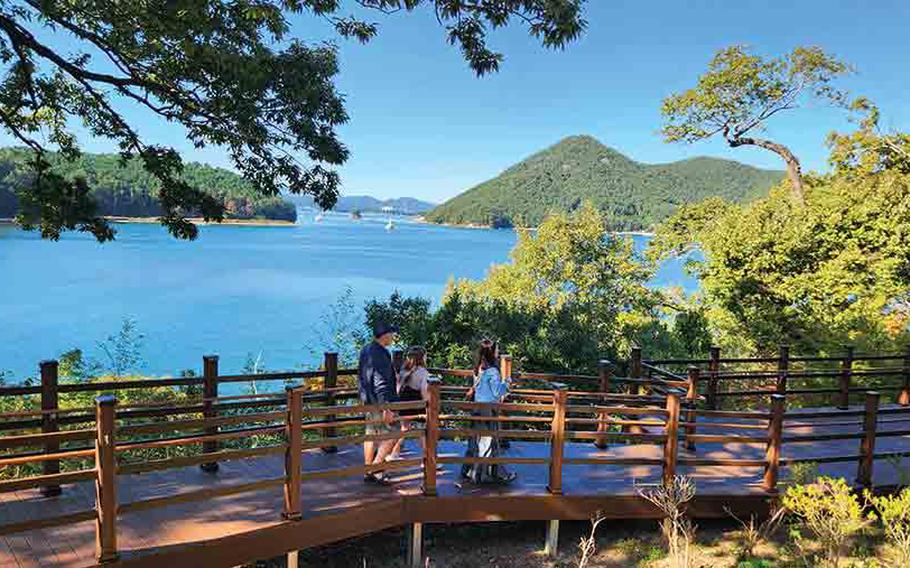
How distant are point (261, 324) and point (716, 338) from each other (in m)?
22.8

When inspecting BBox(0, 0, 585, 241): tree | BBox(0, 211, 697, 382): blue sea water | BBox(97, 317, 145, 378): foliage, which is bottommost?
BBox(0, 211, 697, 382): blue sea water

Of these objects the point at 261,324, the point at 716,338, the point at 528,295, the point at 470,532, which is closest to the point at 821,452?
the point at 470,532

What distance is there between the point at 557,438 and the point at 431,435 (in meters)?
1.14

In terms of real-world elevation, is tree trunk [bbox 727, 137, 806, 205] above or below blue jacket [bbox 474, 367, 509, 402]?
above

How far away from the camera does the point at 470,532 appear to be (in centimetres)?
617

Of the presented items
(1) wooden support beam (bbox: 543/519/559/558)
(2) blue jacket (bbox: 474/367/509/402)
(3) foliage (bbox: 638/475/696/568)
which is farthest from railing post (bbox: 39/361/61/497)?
(3) foliage (bbox: 638/475/696/568)

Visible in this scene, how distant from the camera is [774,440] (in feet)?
19.2

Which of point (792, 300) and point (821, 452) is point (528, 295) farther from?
point (821, 452)

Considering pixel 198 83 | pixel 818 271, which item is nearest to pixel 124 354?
pixel 198 83

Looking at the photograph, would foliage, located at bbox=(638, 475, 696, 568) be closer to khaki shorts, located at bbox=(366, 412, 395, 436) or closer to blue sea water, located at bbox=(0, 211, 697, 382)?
khaki shorts, located at bbox=(366, 412, 395, 436)

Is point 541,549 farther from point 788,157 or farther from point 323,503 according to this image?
point 788,157

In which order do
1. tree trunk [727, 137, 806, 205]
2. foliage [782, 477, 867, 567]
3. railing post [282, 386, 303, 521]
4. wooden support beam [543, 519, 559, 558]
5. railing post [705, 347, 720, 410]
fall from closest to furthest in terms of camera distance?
foliage [782, 477, 867, 567] < railing post [282, 386, 303, 521] < wooden support beam [543, 519, 559, 558] < railing post [705, 347, 720, 410] < tree trunk [727, 137, 806, 205]

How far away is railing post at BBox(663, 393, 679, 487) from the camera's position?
560 cm

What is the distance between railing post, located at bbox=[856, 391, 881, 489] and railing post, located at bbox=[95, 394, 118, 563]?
6498 millimetres
